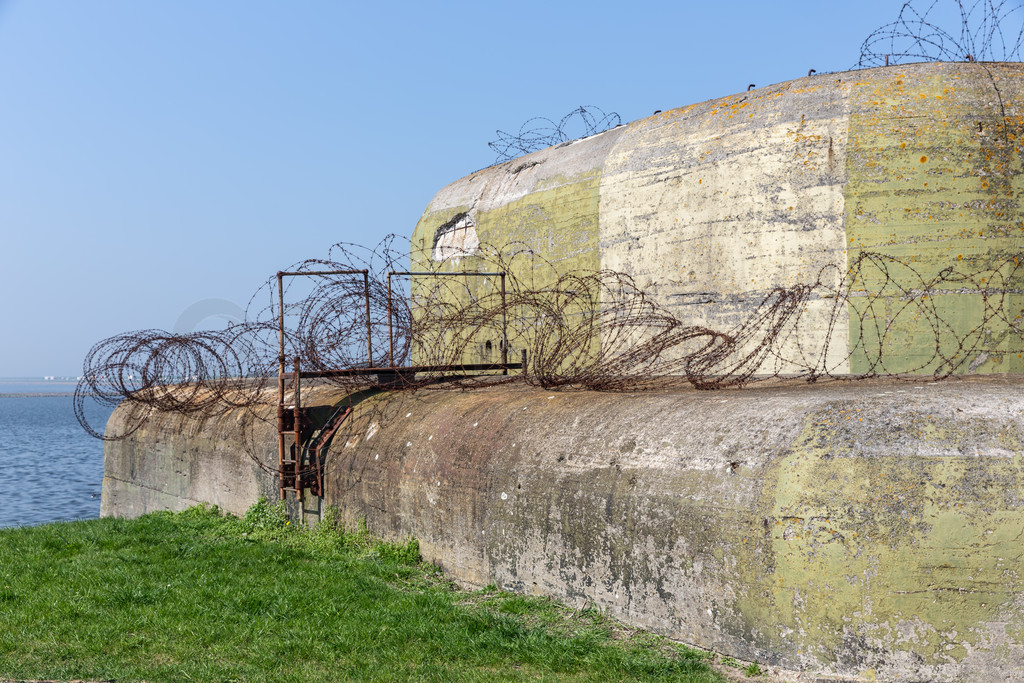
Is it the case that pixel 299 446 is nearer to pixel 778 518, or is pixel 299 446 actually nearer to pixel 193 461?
pixel 193 461

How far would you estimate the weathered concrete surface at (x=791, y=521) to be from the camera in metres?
4.86

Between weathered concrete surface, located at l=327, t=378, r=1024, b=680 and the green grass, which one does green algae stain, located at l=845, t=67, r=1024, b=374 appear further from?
the green grass

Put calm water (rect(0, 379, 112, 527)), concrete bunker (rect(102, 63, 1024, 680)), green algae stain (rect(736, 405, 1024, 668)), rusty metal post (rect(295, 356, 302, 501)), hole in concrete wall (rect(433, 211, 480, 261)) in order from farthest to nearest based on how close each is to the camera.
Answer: calm water (rect(0, 379, 112, 527))
hole in concrete wall (rect(433, 211, 480, 261))
rusty metal post (rect(295, 356, 302, 501))
concrete bunker (rect(102, 63, 1024, 680))
green algae stain (rect(736, 405, 1024, 668))

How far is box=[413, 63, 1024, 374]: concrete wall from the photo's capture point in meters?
9.29

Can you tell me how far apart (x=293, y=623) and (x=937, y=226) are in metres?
7.34

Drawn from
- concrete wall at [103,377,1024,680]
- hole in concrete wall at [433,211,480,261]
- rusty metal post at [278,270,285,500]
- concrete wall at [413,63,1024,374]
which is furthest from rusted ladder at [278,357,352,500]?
hole in concrete wall at [433,211,480,261]

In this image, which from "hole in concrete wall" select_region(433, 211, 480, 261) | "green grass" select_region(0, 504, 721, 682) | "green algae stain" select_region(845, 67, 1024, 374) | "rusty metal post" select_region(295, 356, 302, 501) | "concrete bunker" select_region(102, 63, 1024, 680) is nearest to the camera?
"concrete bunker" select_region(102, 63, 1024, 680)

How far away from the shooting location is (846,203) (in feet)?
31.2

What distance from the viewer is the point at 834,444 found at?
5.39 metres

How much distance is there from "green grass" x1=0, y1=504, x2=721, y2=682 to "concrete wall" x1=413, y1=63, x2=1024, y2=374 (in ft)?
15.6

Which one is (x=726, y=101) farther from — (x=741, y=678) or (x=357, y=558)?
(x=741, y=678)

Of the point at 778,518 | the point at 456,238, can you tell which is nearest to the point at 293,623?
the point at 778,518

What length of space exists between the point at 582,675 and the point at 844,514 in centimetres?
174

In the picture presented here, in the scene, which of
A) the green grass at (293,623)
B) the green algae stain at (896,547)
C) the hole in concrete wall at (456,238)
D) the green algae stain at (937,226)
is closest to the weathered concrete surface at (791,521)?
the green algae stain at (896,547)
